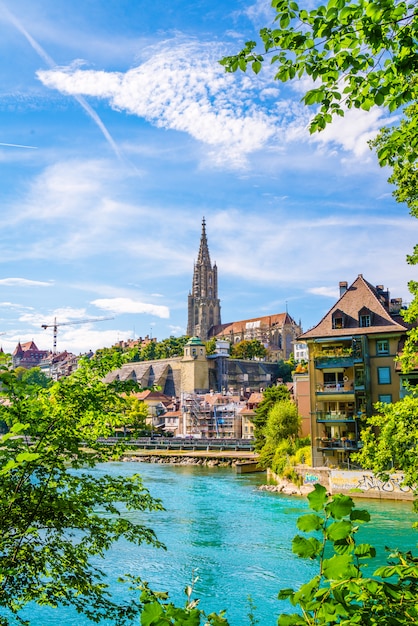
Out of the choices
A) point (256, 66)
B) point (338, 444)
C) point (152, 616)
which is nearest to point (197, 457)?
point (338, 444)

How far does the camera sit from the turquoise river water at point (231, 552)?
14320 millimetres

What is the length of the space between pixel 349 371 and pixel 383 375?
175 cm

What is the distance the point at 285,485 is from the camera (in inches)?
1259

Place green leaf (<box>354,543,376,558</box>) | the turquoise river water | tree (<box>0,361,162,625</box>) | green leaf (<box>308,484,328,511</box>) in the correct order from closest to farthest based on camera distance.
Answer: green leaf (<box>308,484,328,511</box>)
green leaf (<box>354,543,376,558</box>)
tree (<box>0,361,162,625</box>)
the turquoise river water

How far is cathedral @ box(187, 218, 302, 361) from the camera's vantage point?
447ft

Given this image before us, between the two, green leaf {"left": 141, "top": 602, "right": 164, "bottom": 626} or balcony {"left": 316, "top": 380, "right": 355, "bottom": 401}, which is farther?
balcony {"left": 316, "top": 380, "right": 355, "bottom": 401}

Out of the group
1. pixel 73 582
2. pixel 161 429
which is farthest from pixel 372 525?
pixel 161 429

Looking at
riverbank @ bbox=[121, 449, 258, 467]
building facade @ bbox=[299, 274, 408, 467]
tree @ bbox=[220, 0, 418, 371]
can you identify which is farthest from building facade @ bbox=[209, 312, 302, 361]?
tree @ bbox=[220, 0, 418, 371]

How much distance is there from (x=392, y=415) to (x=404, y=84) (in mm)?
8224

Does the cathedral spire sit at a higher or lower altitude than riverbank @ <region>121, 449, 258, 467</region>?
higher

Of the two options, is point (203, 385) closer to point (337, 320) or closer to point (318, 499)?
point (337, 320)

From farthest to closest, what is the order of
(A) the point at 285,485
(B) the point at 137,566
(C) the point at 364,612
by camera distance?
(A) the point at 285,485, (B) the point at 137,566, (C) the point at 364,612

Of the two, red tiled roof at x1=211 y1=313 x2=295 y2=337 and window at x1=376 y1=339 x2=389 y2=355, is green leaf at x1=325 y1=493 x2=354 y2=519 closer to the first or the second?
window at x1=376 y1=339 x2=389 y2=355

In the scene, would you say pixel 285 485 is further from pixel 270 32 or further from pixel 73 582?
pixel 270 32
